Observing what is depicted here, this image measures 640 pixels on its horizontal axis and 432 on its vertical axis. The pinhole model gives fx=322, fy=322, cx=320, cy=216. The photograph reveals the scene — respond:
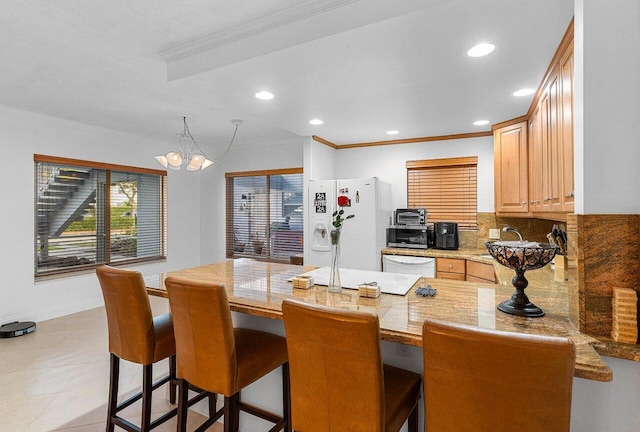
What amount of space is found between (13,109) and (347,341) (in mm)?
4796

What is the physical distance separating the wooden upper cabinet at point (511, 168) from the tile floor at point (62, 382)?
3.38m

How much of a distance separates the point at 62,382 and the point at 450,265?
12.6ft

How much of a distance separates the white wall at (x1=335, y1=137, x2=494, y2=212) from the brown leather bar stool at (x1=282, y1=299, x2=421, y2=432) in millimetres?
3571

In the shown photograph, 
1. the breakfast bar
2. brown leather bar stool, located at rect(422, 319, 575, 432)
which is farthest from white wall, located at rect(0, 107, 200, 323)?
brown leather bar stool, located at rect(422, 319, 575, 432)

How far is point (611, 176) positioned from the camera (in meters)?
1.24

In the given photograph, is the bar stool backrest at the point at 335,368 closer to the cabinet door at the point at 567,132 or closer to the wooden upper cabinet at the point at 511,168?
the cabinet door at the point at 567,132

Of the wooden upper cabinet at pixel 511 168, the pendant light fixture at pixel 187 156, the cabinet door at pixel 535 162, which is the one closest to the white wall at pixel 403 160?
the wooden upper cabinet at pixel 511 168

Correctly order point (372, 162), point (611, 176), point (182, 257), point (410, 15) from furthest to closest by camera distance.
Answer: point (182, 257), point (372, 162), point (410, 15), point (611, 176)

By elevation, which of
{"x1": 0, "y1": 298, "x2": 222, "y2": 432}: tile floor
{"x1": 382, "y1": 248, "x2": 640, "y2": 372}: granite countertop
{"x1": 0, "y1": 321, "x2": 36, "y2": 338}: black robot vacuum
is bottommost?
{"x1": 0, "y1": 298, "x2": 222, "y2": 432}: tile floor

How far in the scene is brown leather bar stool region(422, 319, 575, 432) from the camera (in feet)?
2.74

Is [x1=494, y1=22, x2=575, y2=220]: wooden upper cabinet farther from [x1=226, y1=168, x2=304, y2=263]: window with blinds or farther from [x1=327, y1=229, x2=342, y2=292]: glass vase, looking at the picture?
[x1=226, y1=168, x2=304, y2=263]: window with blinds

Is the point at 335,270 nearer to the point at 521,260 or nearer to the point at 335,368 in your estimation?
the point at 335,368

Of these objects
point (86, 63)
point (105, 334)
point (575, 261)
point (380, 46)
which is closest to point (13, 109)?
point (86, 63)

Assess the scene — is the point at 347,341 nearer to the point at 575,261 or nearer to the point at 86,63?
the point at 575,261
